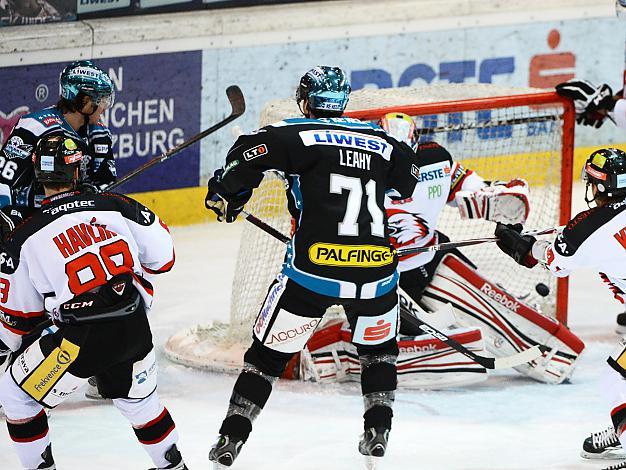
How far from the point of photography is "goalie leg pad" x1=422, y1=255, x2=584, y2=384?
199 inches

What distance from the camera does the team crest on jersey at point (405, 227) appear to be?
489cm

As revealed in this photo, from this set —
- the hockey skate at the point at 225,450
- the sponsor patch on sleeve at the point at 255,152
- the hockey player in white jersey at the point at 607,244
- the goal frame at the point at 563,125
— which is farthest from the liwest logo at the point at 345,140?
the goal frame at the point at 563,125

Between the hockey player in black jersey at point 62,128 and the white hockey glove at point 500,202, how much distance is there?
1427mm

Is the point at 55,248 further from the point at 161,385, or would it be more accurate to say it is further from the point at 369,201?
the point at 161,385

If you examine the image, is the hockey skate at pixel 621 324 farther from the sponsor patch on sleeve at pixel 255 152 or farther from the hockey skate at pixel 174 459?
the hockey skate at pixel 174 459

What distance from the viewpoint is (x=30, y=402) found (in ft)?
11.3

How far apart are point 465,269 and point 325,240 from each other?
5.01 ft

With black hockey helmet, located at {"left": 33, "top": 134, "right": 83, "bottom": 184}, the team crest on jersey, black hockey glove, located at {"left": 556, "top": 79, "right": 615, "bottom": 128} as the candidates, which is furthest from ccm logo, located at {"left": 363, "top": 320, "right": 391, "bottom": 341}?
black hockey glove, located at {"left": 556, "top": 79, "right": 615, "bottom": 128}

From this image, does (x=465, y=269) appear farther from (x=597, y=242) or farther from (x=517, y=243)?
(x=597, y=242)

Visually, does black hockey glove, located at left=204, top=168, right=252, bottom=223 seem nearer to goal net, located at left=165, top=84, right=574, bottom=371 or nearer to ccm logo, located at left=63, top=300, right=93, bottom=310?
ccm logo, located at left=63, top=300, right=93, bottom=310

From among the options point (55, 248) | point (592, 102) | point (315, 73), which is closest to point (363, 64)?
point (592, 102)

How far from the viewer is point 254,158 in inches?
145

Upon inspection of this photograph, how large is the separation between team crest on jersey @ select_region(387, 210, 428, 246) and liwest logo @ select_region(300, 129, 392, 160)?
1.14 meters

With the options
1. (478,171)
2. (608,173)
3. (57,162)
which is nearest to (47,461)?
Answer: (57,162)
